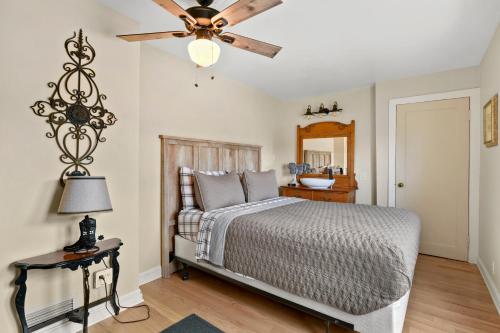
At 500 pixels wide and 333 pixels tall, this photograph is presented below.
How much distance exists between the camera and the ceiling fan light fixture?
1729mm

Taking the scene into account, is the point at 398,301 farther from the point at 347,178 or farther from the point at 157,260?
the point at 347,178

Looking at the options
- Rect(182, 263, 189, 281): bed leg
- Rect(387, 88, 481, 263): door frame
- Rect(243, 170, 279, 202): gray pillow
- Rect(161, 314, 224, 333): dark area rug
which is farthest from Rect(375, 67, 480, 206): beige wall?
Rect(161, 314, 224, 333): dark area rug

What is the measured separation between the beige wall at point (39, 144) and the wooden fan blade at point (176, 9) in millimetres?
847

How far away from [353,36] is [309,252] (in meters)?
2.11

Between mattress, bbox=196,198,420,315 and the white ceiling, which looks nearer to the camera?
mattress, bbox=196,198,420,315

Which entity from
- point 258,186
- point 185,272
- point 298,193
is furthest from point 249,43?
point 298,193

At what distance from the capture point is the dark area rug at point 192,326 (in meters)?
1.86

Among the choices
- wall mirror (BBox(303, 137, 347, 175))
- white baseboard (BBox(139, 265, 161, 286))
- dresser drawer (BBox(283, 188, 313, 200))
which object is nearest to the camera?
white baseboard (BBox(139, 265, 161, 286))

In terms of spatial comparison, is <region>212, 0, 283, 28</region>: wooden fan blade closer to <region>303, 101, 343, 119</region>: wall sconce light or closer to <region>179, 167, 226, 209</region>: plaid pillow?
<region>179, 167, 226, 209</region>: plaid pillow

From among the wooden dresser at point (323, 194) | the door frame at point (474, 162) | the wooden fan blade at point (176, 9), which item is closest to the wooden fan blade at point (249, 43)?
the wooden fan blade at point (176, 9)

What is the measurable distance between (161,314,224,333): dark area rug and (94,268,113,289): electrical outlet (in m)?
0.62

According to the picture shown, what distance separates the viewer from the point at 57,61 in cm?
179

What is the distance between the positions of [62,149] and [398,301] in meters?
2.49

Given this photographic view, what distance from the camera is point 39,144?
170cm
